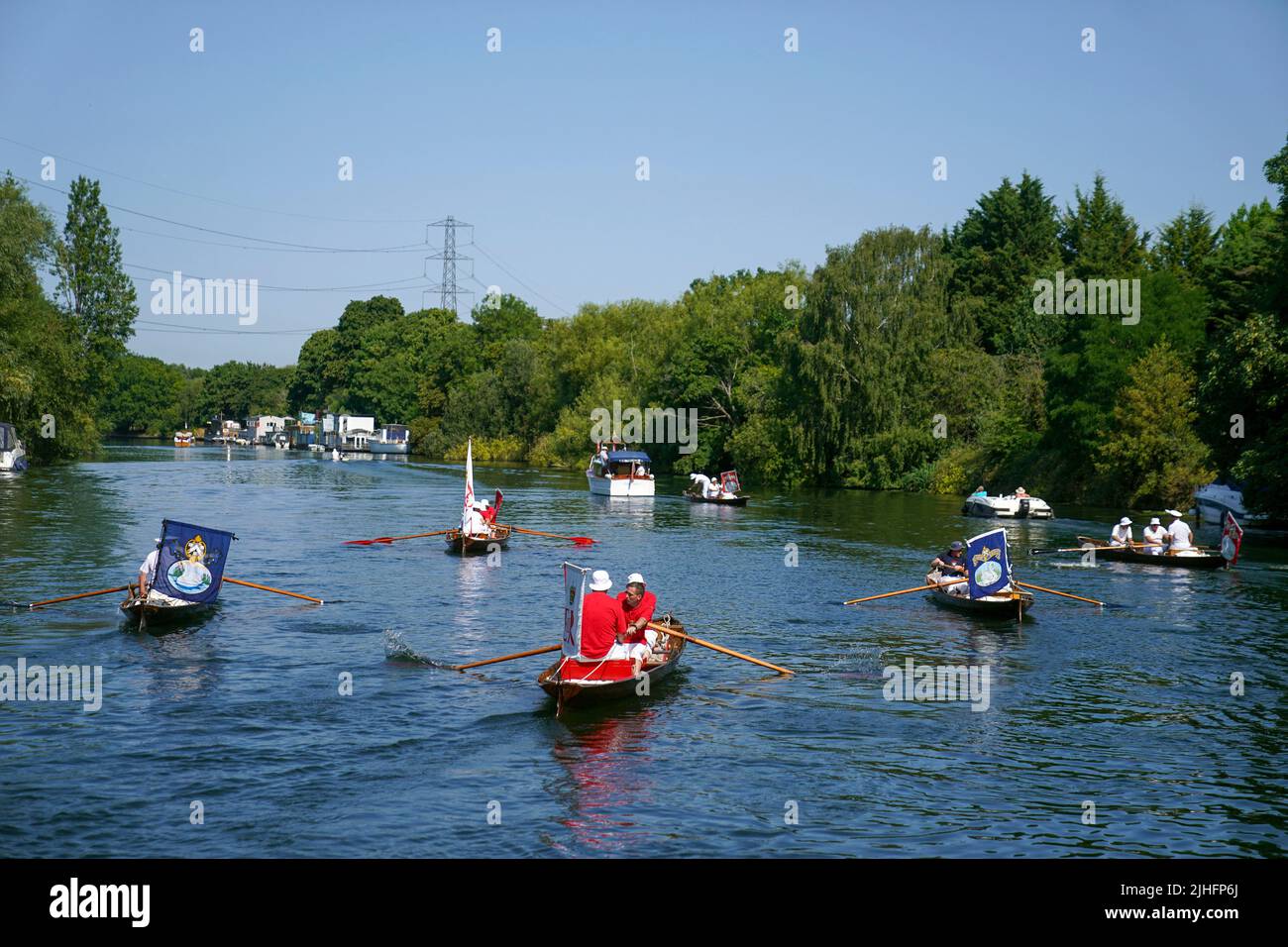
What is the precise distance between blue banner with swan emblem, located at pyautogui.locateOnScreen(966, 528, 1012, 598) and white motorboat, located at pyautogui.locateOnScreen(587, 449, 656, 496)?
49.3 metres

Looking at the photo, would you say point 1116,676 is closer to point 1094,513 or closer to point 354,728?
point 354,728

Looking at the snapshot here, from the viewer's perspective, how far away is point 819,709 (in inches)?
844

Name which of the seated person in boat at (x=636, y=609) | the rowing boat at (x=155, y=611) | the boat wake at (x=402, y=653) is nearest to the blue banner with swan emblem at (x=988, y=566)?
the seated person in boat at (x=636, y=609)

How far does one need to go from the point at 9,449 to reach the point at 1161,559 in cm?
6927

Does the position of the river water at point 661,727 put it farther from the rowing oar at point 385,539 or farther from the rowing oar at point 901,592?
the rowing oar at point 385,539

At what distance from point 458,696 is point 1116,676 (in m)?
13.3

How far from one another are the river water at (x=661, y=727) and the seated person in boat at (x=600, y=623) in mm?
1055

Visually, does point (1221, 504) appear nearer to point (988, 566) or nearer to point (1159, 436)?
point (1159, 436)

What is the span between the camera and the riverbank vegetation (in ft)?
209

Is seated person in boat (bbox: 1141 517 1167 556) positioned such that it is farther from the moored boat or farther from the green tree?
the green tree

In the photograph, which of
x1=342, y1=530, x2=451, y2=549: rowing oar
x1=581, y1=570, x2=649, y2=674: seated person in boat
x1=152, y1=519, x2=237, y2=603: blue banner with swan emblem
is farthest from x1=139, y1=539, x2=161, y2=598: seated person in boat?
x1=342, y1=530, x2=451, y2=549: rowing oar

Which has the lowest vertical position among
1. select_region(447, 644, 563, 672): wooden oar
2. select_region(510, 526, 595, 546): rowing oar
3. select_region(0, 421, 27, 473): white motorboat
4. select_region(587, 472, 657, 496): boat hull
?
select_region(447, 644, 563, 672): wooden oar

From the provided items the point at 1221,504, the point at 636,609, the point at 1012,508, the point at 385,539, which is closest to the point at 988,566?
the point at 636,609

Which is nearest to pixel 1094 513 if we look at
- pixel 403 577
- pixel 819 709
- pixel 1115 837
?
pixel 403 577
